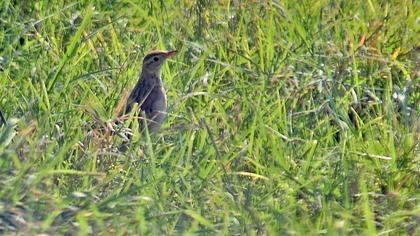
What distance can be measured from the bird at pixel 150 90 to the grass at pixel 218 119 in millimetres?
84

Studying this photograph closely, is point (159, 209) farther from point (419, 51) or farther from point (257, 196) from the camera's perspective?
point (419, 51)

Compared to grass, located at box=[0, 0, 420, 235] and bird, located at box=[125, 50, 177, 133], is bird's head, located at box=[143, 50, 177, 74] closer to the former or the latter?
bird, located at box=[125, 50, 177, 133]

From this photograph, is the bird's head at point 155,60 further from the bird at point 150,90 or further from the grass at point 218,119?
the grass at point 218,119

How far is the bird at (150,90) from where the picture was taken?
7930 millimetres

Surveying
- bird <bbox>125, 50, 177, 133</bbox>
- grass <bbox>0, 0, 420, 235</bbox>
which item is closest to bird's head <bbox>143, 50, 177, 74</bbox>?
bird <bbox>125, 50, 177, 133</bbox>

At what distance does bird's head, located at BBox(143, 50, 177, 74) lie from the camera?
817cm

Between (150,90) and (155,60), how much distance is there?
303 millimetres

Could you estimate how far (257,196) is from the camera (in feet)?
20.4

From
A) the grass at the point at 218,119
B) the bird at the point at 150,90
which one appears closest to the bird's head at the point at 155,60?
the bird at the point at 150,90

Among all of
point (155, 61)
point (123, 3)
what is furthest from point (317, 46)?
point (123, 3)

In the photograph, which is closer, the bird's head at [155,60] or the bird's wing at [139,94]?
the bird's wing at [139,94]

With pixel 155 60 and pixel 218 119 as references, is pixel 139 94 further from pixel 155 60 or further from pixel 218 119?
pixel 218 119

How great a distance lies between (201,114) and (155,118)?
40 cm

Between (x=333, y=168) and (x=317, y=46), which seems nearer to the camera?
(x=333, y=168)
